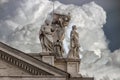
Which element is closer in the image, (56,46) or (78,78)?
(78,78)

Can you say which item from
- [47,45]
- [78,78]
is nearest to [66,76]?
[78,78]

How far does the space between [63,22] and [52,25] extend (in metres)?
0.84

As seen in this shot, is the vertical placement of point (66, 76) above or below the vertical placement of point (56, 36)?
below

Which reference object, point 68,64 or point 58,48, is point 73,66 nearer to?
point 68,64

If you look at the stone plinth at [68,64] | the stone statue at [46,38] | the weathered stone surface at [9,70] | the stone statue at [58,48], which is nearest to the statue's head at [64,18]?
the stone statue at [46,38]

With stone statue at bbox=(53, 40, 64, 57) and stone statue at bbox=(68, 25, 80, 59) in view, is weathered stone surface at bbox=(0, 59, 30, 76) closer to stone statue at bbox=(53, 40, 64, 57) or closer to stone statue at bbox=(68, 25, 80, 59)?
stone statue at bbox=(53, 40, 64, 57)

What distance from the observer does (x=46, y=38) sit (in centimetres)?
3195

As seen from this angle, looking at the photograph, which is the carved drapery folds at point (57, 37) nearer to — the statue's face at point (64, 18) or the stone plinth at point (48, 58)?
the statue's face at point (64, 18)

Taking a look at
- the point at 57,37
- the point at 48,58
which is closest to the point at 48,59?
the point at 48,58

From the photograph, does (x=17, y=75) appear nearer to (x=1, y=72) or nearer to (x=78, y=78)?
(x=1, y=72)

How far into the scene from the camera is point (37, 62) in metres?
30.2

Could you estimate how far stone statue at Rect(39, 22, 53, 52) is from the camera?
104 feet

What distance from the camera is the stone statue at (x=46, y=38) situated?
104 feet

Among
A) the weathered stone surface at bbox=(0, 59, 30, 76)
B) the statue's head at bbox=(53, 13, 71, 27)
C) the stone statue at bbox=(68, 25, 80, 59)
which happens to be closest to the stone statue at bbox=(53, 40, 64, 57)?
the stone statue at bbox=(68, 25, 80, 59)
